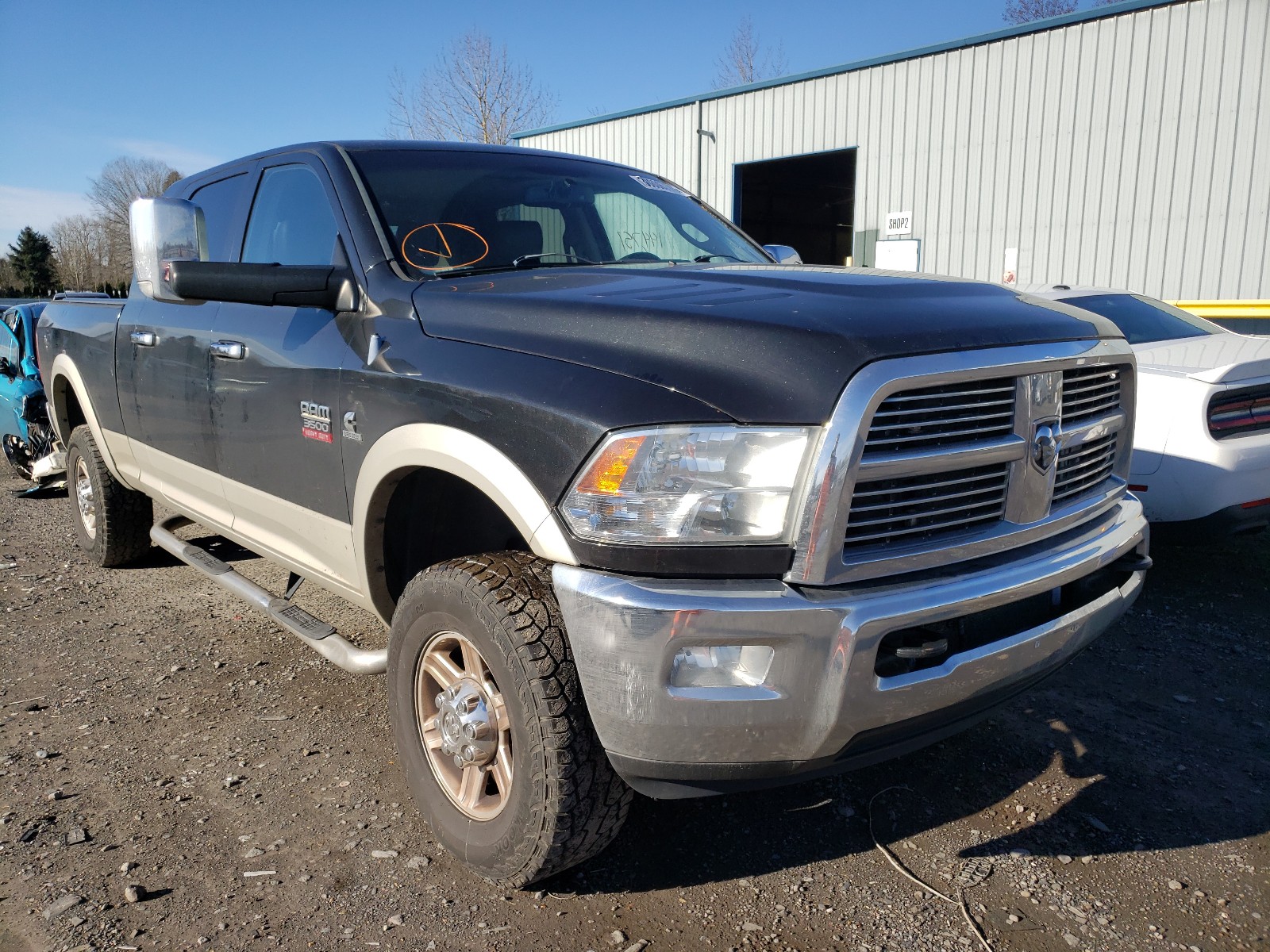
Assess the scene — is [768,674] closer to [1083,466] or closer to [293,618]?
[1083,466]

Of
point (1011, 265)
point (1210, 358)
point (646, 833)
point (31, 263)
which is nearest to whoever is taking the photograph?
point (646, 833)

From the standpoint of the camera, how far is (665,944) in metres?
2.12

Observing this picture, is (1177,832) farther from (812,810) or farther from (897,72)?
(897,72)

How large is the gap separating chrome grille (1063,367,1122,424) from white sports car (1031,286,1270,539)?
1881 millimetres

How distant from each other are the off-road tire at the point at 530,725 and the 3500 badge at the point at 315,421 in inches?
25.5

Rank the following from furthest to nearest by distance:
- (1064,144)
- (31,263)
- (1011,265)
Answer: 1. (31,263)
2. (1011,265)
3. (1064,144)

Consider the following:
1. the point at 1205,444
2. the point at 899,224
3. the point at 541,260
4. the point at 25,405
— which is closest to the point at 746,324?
the point at 541,260

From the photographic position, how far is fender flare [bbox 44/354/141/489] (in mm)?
4473

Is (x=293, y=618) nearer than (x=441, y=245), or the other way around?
(x=441, y=245)

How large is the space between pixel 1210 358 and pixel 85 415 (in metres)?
5.82

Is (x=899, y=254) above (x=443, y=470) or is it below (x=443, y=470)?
above

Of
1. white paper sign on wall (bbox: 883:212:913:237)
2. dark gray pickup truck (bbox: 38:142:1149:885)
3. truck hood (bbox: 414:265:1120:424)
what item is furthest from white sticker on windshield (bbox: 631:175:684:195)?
white paper sign on wall (bbox: 883:212:913:237)

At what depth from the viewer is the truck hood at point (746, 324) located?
73.0 inches

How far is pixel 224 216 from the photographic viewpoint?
3.77 m
